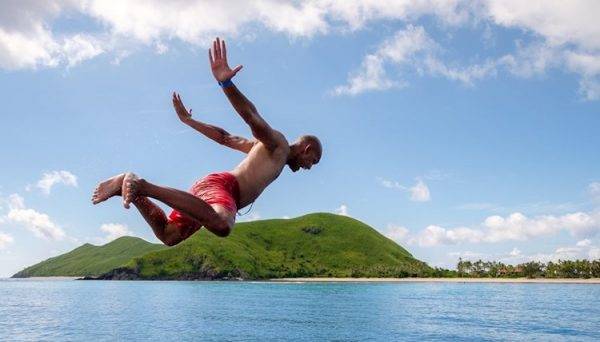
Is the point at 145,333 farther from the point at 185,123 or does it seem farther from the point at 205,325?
the point at 185,123

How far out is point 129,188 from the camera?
202 inches

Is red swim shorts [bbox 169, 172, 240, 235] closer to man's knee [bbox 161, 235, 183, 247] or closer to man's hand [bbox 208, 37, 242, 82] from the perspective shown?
man's knee [bbox 161, 235, 183, 247]

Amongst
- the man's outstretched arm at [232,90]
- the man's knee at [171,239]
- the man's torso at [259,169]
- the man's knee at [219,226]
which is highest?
the man's outstretched arm at [232,90]

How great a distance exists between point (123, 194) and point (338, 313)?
94.9 meters

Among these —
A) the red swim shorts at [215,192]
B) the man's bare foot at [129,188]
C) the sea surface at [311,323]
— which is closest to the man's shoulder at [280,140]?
the red swim shorts at [215,192]

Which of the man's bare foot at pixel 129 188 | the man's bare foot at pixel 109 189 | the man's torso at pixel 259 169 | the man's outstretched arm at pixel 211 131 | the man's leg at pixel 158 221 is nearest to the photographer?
the man's bare foot at pixel 129 188

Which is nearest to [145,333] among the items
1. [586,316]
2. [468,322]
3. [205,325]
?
[205,325]

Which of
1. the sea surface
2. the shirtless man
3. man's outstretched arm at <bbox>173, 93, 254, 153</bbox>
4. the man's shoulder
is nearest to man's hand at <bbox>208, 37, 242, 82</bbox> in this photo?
the shirtless man

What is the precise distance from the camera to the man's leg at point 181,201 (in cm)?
517

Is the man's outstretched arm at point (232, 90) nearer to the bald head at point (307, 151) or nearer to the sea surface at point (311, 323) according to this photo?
the bald head at point (307, 151)

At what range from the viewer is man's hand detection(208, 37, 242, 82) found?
219 inches

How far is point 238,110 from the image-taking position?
18.7ft

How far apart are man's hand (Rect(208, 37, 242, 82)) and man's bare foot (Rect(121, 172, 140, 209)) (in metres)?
1.28

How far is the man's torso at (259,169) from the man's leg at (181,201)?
2.53 ft
